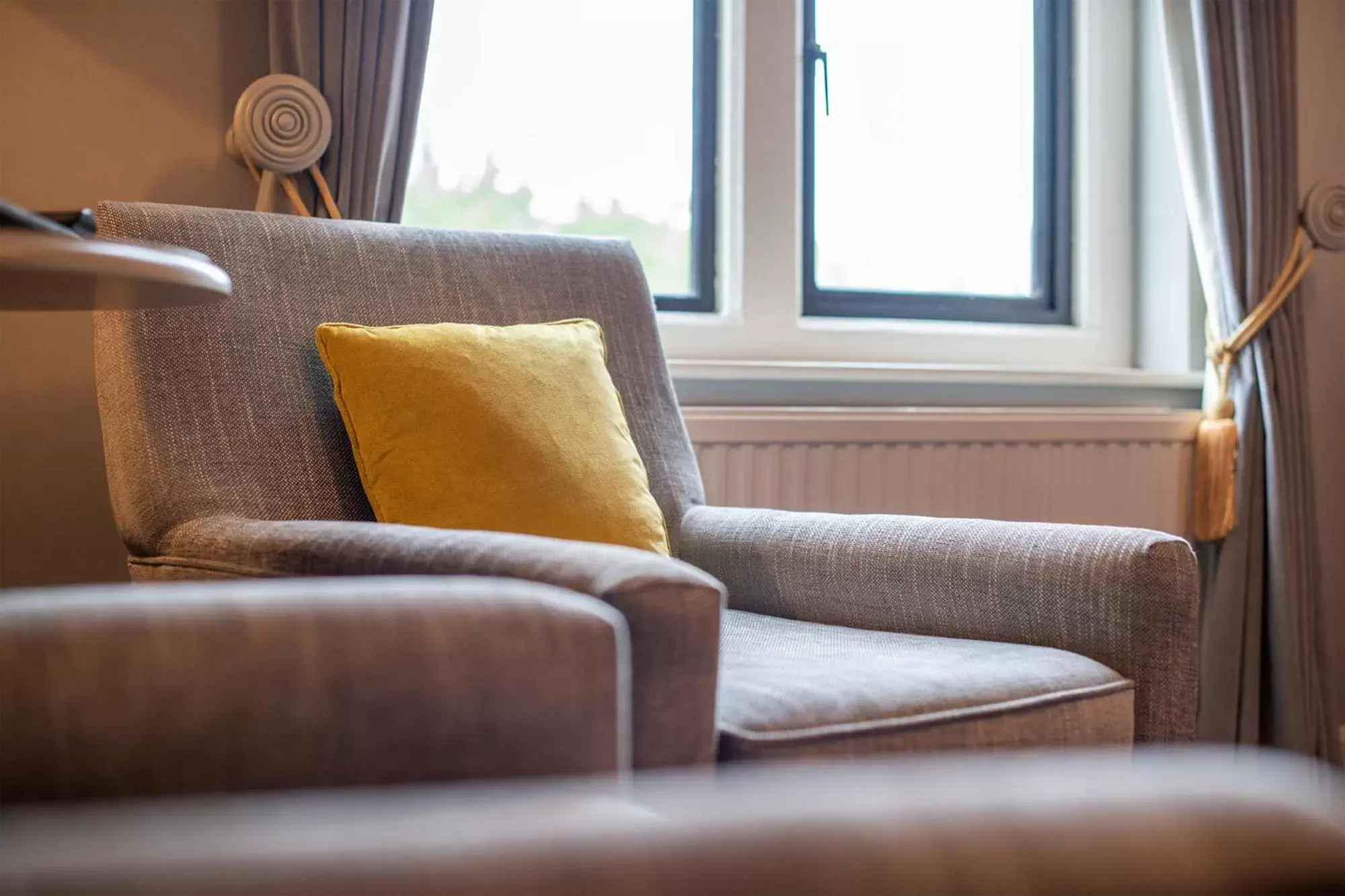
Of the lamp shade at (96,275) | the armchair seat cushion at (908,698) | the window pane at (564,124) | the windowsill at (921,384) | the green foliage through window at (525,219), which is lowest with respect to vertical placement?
the armchair seat cushion at (908,698)

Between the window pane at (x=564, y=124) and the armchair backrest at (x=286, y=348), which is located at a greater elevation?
the window pane at (x=564, y=124)

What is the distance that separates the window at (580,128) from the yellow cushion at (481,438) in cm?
90

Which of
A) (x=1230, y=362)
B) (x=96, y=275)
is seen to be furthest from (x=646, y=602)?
(x=1230, y=362)

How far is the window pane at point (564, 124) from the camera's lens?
2402mm

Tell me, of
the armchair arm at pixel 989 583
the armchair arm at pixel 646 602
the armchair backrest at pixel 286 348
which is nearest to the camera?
the armchair arm at pixel 646 602

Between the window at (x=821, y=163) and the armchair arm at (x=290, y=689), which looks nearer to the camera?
the armchair arm at (x=290, y=689)

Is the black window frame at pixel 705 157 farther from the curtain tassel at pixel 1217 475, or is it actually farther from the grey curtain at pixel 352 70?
the curtain tassel at pixel 1217 475

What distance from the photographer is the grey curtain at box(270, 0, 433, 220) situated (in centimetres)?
195

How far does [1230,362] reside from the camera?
2.63 meters

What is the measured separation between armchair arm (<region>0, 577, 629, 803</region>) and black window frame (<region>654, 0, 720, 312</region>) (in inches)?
77.2

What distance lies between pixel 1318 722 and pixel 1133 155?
4.04ft

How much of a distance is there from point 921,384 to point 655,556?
1.76m

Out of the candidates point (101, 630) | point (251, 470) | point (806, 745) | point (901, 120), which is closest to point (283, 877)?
point (101, 630)

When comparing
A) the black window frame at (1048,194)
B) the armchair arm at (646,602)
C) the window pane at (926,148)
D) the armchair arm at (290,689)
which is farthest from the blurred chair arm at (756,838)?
the black window frame at (1048,194)
